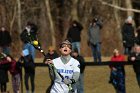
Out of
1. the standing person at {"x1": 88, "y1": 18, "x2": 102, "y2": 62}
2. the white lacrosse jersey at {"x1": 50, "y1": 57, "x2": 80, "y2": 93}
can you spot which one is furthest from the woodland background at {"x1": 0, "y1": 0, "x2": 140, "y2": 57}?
the white lacrosse jersey at {"x1": 50, "y1": 57, "x2": 80, "y2": 93}

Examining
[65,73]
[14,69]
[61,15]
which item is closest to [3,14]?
[61,15]

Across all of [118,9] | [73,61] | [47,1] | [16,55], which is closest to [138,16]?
[118,9]

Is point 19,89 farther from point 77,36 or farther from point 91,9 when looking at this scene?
point 91,9

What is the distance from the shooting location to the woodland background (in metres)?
35.6

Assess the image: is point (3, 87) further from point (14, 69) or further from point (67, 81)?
point (67, 81)

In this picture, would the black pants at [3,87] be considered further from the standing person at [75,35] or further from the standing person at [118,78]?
the standing person at [75,35]

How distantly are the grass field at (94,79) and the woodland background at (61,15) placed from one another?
14.1 m

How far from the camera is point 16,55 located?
1303 inches

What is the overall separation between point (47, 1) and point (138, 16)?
5.83m

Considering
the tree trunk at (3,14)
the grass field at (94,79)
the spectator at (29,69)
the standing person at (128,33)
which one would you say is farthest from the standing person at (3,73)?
the tree trunk at (3,14)

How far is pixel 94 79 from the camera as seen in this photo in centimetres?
2089

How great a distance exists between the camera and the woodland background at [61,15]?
35625 millimetres

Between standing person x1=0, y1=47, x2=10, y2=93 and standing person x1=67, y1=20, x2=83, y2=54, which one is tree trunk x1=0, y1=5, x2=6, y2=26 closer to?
standing person x1=67, y1=20, x2=83, y2=54

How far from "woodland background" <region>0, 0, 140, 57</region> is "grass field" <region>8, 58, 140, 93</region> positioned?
14.1 m
